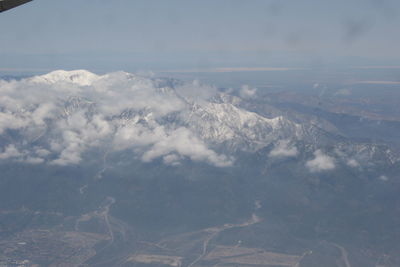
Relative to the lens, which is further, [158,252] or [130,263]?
[158,252]

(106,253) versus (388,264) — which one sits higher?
(106,253)

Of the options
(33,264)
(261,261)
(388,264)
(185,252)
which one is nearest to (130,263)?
(185,252)

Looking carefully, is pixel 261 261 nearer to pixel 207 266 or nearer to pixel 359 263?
pixel 207 266

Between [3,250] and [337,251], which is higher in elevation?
[3,250]

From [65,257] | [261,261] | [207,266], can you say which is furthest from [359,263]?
[65,257]

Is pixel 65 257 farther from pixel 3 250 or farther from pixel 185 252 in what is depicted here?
pixel 185 252

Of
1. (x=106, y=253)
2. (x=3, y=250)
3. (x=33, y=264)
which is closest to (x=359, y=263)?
(x=106, y=253)

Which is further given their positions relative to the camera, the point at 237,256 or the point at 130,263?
the point at 237,256

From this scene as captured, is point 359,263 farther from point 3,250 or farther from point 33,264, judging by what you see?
point 3,250
